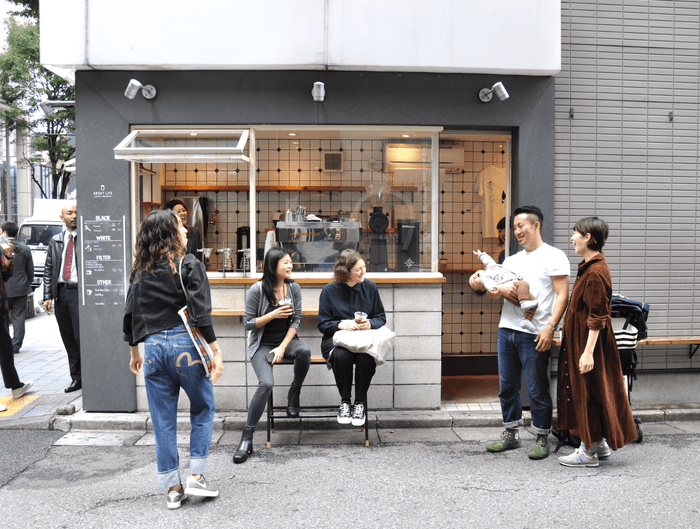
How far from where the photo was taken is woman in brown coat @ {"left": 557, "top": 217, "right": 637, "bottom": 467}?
4559mm

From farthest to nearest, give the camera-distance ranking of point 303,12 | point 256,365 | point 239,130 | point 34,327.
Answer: point 34,327
point 239,130
point 303,12
point 256,365

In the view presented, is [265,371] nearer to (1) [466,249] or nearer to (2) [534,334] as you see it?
(2) [534,334]

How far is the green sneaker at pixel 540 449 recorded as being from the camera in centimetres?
485

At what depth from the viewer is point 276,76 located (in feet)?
19.3

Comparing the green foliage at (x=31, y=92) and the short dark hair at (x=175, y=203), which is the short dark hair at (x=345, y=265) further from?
the green foliage at (x=31, y=92)

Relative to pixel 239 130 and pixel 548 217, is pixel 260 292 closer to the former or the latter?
pixel 239 130

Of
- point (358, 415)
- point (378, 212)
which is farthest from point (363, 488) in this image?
point (378, 212)

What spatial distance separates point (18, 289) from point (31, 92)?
18013 mm

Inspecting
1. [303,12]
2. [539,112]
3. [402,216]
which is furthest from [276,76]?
[539,112]

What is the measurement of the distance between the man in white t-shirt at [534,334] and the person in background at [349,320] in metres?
1.13

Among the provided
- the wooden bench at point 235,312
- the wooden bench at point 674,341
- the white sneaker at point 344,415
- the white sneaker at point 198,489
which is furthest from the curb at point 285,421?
the white sneaker at point 198,489

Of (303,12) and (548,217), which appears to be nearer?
(303,12)

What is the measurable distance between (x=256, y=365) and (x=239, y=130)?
2.46 meters

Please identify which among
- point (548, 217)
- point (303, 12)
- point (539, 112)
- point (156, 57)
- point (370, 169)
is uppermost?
point (303, 12)
